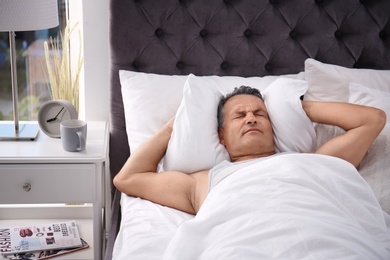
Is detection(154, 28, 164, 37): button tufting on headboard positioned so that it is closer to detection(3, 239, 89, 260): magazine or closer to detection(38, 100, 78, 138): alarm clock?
detection(38, 100, 78, 138): alarm clock

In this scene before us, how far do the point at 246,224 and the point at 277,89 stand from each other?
74 cm

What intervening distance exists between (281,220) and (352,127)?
26.3 inches

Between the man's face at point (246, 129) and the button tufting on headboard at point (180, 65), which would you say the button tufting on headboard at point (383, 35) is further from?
the button tufting on headboard at point (180, 65)

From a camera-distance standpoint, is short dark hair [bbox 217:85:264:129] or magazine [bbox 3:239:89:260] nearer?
short dark hair [bbox 217:85:264:129]

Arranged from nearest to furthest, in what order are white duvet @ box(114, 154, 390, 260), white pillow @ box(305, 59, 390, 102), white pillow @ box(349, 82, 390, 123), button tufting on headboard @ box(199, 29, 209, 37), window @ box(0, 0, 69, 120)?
1. white duvet @ box(114, 154, 390, 260)
2. white pillow @ box(349, 82, 390, 123)
3. white pillow @ box(305, 59, 390, 102)
4. button tufting on headboard @ box(199, 29, 209, 37)
5. window @ box(0, 0, 69, 120)

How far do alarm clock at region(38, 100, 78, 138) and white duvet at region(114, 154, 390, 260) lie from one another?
0.62 meters

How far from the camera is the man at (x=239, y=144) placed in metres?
1.99

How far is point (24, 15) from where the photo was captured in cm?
205

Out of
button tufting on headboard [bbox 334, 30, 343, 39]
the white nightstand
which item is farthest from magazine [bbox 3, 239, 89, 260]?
button tufting on headboard [bbox 334, 30, 343, 39]

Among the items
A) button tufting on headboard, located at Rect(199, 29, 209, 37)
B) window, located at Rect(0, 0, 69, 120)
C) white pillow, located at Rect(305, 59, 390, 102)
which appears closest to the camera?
white pillow, located at Rect(305, 59, 390, 102)

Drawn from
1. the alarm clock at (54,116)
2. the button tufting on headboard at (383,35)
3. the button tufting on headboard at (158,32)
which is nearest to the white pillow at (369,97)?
the button tufting on headboard at (383,35)

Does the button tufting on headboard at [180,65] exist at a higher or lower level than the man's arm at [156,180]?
higher

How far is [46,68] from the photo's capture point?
8.86 ft

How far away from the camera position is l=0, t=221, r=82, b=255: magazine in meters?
2.30
